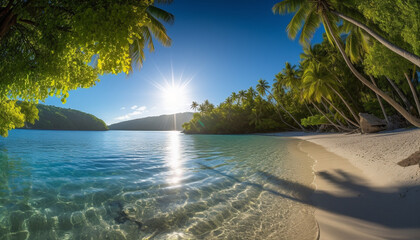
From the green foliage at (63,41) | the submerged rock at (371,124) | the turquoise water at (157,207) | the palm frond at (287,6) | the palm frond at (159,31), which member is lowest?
the turquoise water at (157,207)

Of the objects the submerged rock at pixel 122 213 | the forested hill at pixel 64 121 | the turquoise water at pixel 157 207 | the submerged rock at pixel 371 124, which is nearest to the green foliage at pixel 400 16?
the turquoise water at pixel 157 207

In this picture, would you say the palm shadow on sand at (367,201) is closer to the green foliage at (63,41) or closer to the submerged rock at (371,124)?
the green foliage at (63,41)

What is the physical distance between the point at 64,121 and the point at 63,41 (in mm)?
163931

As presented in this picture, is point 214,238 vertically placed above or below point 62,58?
below

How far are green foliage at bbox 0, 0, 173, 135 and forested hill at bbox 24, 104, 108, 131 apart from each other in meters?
160

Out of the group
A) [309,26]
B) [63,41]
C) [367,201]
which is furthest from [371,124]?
[63,41]

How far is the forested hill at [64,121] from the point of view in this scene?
406 feet

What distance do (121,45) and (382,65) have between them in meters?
11.8

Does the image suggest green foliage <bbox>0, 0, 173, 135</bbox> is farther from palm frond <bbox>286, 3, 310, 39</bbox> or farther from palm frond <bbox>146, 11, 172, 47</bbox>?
palm frond <bbox>286, 3, 310, 39</bbox>

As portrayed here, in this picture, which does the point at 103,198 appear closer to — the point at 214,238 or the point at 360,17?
the point at 214,238

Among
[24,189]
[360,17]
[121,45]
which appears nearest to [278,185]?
[121,45]

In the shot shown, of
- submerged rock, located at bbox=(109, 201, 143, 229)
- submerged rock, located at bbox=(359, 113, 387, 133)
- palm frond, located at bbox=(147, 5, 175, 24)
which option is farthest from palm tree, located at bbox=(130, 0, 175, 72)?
submerged rock, located at bbox=(359, 113, 387, 133)

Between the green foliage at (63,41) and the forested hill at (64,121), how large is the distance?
526 feet

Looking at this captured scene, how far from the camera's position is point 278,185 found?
5.68 meters
